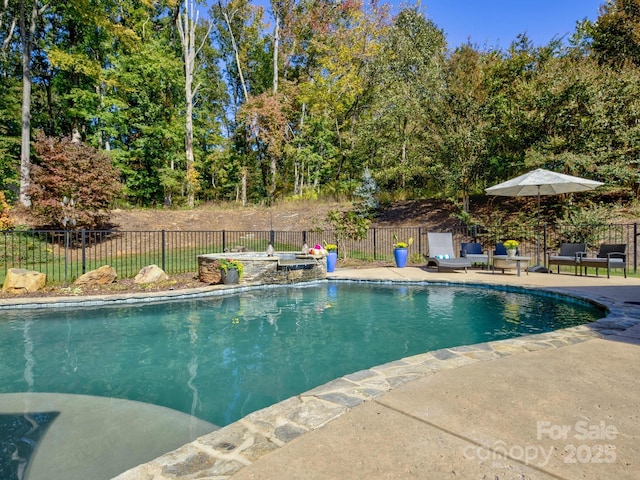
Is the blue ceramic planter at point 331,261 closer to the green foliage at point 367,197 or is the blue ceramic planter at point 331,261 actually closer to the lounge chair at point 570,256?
the green foliage at point 367,197

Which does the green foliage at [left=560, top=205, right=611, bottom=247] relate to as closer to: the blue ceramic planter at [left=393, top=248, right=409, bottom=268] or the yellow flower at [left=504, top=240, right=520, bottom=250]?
the yellow flower at [left=504, top=240, right=520, bottom=250]

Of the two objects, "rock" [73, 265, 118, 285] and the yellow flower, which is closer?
"rock" [73, 265, 118, 285]

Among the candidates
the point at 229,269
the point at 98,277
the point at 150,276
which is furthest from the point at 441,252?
the point at 98,277

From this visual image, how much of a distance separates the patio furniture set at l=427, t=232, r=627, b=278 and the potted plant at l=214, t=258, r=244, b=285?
5.54 m

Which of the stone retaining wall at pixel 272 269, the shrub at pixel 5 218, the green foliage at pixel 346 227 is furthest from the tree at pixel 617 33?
the shrub at pixel 5 218

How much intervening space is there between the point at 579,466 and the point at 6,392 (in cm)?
465

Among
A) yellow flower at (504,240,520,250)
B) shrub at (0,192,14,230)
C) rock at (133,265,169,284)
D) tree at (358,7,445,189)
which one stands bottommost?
rock at (133,265,169,284)

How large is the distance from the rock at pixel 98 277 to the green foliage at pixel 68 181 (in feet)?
17.3

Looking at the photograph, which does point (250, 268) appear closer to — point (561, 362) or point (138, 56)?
point (561, 362)

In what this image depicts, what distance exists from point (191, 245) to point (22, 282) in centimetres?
705

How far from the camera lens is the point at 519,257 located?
927cm

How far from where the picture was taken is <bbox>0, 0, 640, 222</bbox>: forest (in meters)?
12.0

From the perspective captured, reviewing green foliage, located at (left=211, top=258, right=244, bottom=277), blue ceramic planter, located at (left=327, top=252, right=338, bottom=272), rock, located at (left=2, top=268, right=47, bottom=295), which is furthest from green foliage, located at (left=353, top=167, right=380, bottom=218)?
rock, located at (left=2, top=268, right=47, bottom=295)

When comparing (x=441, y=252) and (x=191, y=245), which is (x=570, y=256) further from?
(x=191, y=245)
